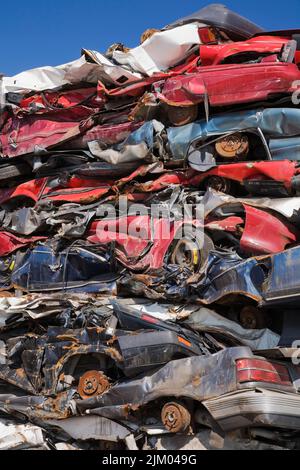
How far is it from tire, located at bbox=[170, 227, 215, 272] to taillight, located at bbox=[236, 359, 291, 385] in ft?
4.09

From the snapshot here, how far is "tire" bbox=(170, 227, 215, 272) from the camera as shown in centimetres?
551

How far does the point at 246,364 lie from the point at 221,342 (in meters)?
0.74

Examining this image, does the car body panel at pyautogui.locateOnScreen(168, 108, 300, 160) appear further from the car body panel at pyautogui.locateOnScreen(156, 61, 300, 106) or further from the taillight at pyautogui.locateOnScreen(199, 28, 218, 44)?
the taillight at pyautogui.locateOnScreen(199, 28, 218, 44)

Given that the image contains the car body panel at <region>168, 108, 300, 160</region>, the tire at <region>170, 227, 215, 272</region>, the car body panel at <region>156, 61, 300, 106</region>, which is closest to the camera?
the tire at <region>170, 227, 215, 272</region>

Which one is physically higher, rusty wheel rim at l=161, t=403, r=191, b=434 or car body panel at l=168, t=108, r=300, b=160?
car body panel at l=168, t=108, r=300, b=160

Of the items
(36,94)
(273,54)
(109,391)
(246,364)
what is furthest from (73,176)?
(246,364)

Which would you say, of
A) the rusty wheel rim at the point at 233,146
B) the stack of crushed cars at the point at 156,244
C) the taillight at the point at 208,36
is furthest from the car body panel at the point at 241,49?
the rusty wheel rim at the point at 233,146

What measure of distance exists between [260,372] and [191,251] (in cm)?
163

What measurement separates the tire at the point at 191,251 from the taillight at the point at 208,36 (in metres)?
3.16

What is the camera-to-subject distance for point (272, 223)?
5445 mm

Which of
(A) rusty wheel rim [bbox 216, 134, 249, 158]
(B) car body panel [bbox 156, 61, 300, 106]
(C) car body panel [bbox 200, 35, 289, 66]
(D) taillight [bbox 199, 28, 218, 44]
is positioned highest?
(D) taillight [bbox 199, 28, 218, 44]

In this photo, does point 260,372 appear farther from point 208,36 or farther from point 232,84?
point 208,36

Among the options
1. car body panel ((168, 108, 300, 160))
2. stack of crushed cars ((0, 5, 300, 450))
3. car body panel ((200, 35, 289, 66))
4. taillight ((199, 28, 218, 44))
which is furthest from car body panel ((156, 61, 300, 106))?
taillight ((199, 28, 218, 44))

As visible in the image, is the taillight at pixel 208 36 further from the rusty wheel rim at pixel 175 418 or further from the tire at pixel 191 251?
the rusty wheel rim at pixel 175 418
